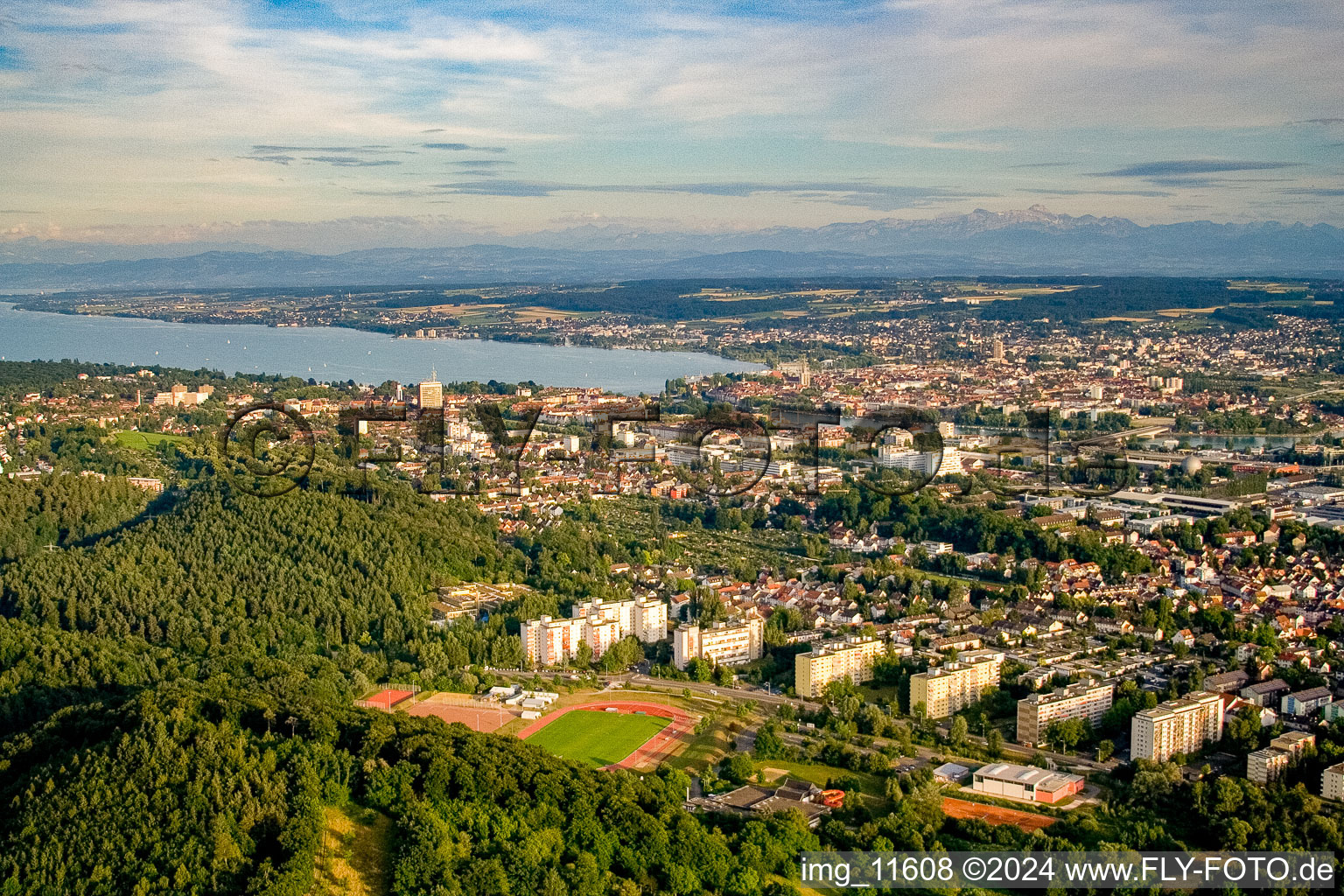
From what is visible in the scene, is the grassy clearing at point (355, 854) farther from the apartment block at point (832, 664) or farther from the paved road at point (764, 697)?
the apartment block at point (832, 664)

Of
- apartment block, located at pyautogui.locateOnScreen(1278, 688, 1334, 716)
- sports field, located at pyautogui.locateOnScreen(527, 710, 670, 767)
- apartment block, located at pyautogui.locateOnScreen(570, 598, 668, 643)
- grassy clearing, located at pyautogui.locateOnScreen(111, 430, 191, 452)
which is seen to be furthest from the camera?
grassy clearing, located at pyautogui.locateOnScreen(111, 430, 191, 452)

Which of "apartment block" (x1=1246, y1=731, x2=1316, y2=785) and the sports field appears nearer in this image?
"apartment block" (x1=1246, y1=731, x2=1316, y2=785)

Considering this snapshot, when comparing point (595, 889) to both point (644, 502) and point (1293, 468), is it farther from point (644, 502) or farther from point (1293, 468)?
point (1293, 468)

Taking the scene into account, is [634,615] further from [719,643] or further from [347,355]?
[347,355]

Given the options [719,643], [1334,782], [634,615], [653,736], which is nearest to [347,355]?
[634,615]

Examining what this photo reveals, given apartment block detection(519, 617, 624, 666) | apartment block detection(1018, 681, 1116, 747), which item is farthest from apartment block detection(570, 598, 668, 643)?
apartment block detection(1018, 681, 1116, 747)

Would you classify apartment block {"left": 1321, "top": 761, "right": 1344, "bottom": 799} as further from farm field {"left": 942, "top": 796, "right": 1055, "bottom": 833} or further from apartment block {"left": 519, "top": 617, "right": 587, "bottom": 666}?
apartment block {"left": 519, "top": 617, "right": 587, "bottom": 666}

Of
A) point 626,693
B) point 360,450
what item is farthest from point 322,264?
point 626,693
